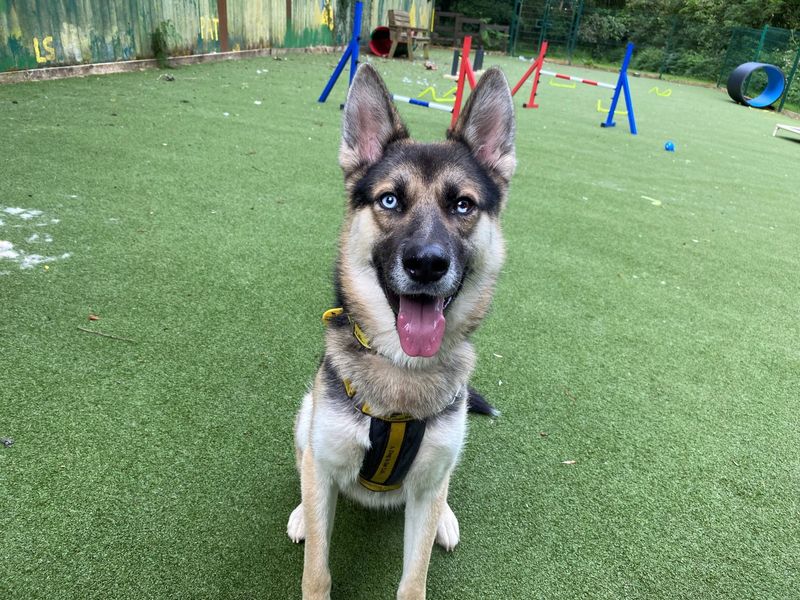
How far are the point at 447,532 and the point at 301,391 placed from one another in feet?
3.67

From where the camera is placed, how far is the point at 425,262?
173 centimetres

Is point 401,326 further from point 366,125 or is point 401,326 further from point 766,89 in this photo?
point 766,89

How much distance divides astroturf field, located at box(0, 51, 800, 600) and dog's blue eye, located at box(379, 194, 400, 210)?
50.2 inches

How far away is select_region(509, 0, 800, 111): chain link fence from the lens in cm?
2652

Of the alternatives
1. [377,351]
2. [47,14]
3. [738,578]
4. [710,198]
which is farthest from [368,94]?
[47,14]

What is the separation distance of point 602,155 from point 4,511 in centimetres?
921

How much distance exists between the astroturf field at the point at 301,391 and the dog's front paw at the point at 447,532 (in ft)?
0.28

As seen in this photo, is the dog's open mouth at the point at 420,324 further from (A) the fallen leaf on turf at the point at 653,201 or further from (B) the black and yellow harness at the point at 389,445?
(A) the fallen leaf on turf at the point at 653,201

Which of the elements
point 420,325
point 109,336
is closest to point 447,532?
point 420,325

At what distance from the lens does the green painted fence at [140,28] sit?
7945mm

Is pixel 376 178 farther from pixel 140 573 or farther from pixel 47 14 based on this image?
pixel 47 14

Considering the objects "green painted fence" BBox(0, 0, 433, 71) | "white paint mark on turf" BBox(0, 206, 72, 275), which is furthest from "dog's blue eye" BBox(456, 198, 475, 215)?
"green painted fence" BBox(0, 0, 433, 71)

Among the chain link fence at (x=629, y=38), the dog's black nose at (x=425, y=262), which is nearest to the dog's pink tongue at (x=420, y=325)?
the dog's black nose at (x=425, y=262)

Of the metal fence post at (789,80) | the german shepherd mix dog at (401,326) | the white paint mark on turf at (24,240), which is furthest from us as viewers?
the metal fence post at (789,80)
